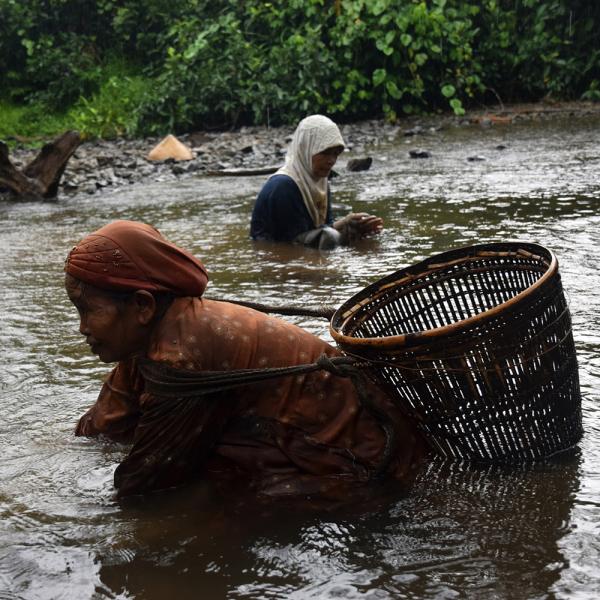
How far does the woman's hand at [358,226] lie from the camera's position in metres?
6.52

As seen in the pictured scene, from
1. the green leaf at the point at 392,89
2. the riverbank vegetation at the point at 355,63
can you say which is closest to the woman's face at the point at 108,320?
the riverbank vegetation at the point at 355,63

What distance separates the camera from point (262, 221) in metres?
6.93

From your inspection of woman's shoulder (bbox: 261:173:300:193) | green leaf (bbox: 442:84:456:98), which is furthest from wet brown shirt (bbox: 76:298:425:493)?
green leaf (bbox: 442:84:456:98)

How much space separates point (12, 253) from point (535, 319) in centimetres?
543

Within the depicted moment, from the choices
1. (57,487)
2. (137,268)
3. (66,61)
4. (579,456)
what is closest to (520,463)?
(579,456)

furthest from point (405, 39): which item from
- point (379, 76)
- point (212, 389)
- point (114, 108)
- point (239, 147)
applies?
point (212, 389)

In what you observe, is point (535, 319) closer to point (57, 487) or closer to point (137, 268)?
point (137, 268)

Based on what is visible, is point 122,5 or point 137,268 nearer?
point 137,268

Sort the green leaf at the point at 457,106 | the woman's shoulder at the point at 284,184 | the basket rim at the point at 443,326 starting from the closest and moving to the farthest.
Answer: the basket rim at the point at 443,326 < the woman's shoulder at the point at 284,184 < the green leaf at the point at 457,106

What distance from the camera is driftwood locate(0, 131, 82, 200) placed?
999cm

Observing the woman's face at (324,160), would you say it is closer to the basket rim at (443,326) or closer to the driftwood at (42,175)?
the basket rim at (443,326)

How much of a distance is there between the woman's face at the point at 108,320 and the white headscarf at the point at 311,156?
3.91 meters

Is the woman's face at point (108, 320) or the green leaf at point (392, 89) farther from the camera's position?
the green leaf at point (392, 89)

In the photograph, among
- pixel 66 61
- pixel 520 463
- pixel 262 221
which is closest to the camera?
pixel 520 463
